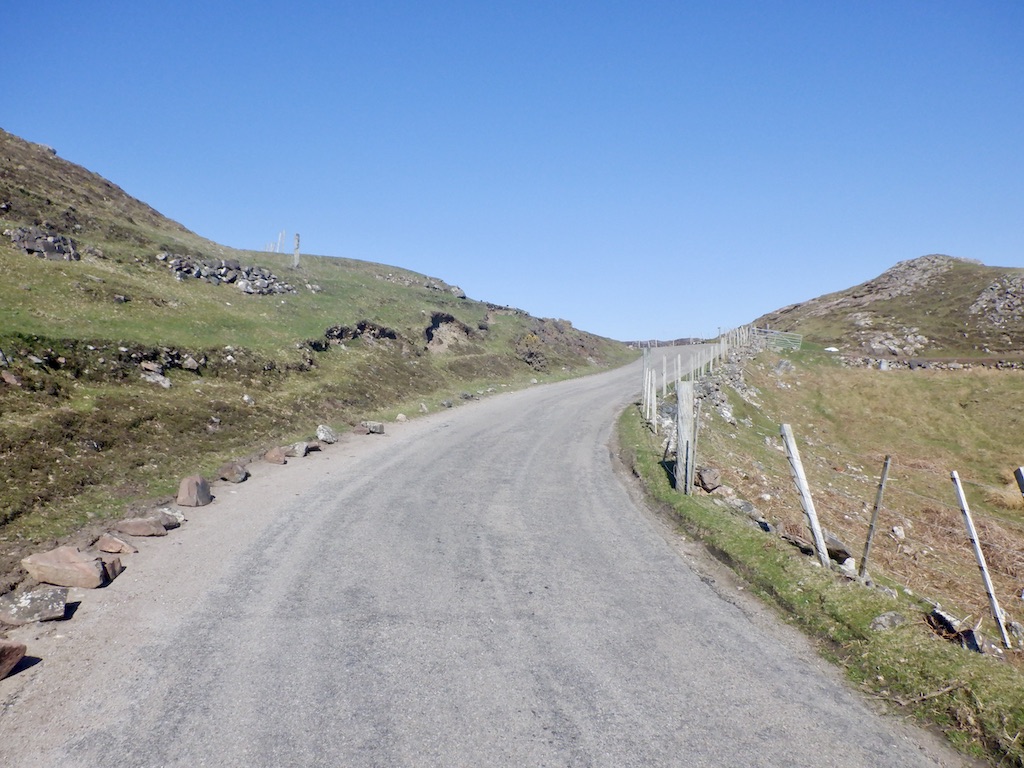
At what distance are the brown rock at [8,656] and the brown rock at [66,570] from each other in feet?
6.26

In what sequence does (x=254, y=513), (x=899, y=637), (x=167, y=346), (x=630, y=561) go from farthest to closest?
(x=167, y=346) → (x=254, y=513) → (x=630, y=561) → (x=899, y=637)

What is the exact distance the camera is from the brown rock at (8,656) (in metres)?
5.17

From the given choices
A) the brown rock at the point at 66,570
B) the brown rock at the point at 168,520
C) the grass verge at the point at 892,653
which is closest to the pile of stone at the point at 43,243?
the brown rock at the point at 168,520

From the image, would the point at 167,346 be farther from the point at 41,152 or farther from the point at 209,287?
the point at 41,152

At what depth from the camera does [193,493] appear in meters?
10.7

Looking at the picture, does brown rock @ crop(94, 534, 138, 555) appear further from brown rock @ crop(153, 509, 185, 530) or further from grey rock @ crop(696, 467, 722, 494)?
grey rock @ crop(696, 467, 722, 494)

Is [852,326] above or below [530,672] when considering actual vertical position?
above

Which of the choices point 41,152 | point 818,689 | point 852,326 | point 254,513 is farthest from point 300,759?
point 852,326

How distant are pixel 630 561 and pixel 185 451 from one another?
34.7 feet

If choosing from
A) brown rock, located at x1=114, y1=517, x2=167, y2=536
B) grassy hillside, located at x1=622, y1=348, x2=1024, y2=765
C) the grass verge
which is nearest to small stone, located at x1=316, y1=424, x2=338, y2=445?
brown rock, located at x1=114, y1=517, x2=167, y2=536

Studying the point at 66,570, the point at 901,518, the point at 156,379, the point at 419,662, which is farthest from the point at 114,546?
the point at 901,518

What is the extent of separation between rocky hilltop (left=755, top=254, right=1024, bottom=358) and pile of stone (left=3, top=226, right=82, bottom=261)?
54742mm

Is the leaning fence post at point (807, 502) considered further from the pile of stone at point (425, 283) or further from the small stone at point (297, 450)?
the pile of stone at point (425, 283)

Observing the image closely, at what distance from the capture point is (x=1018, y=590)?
12.2m
